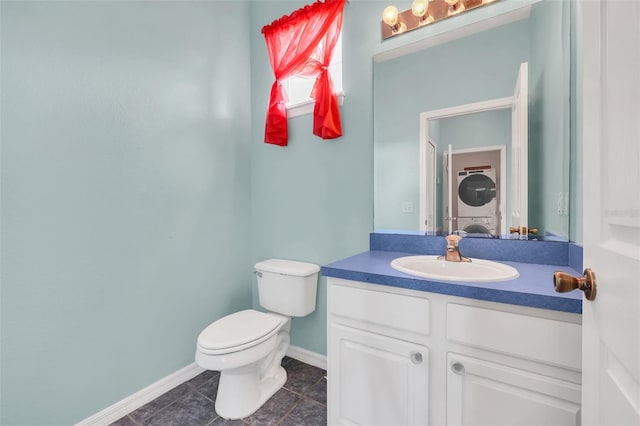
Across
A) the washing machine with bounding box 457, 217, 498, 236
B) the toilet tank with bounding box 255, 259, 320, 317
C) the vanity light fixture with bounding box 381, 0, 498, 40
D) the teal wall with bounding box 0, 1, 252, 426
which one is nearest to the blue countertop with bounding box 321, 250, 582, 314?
the washing machine with bounding box 457, 217, 498, 236

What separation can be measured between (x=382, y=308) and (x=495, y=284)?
386mm

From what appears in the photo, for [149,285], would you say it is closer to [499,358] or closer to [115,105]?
[115,105]

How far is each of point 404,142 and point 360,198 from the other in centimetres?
40

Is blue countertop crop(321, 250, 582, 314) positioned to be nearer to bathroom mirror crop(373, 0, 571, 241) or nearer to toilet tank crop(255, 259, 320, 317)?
bathroom mirror crop(373, 0, 571, 241)

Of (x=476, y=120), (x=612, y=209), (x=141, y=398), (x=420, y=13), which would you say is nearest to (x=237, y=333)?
(x=141, y=398)

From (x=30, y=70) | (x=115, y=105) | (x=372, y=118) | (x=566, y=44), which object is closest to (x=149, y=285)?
(x=115, y=105)

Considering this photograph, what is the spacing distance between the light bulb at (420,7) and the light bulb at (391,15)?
0.09 m

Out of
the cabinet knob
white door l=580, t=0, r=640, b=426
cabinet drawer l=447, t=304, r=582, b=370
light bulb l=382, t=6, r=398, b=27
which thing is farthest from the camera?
light bulb l=382, t=6, r=398, b=27

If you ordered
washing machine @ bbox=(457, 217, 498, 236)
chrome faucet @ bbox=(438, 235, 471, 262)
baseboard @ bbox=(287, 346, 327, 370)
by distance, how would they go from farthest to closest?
baseboard @ bbox=(287, 346, 327, 370)
washing machine @ bbox=(457, 217, 498, 236)
chrome faucet @ bbox=(438, 235, 471, 262)

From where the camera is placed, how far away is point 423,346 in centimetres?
98

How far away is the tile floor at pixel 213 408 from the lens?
1427 millimetres

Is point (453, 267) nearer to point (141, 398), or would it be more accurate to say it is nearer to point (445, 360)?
point (445, 360)

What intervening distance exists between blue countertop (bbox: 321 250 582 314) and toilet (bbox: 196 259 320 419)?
0.60 metres

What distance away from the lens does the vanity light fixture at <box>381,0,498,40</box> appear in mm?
1384
